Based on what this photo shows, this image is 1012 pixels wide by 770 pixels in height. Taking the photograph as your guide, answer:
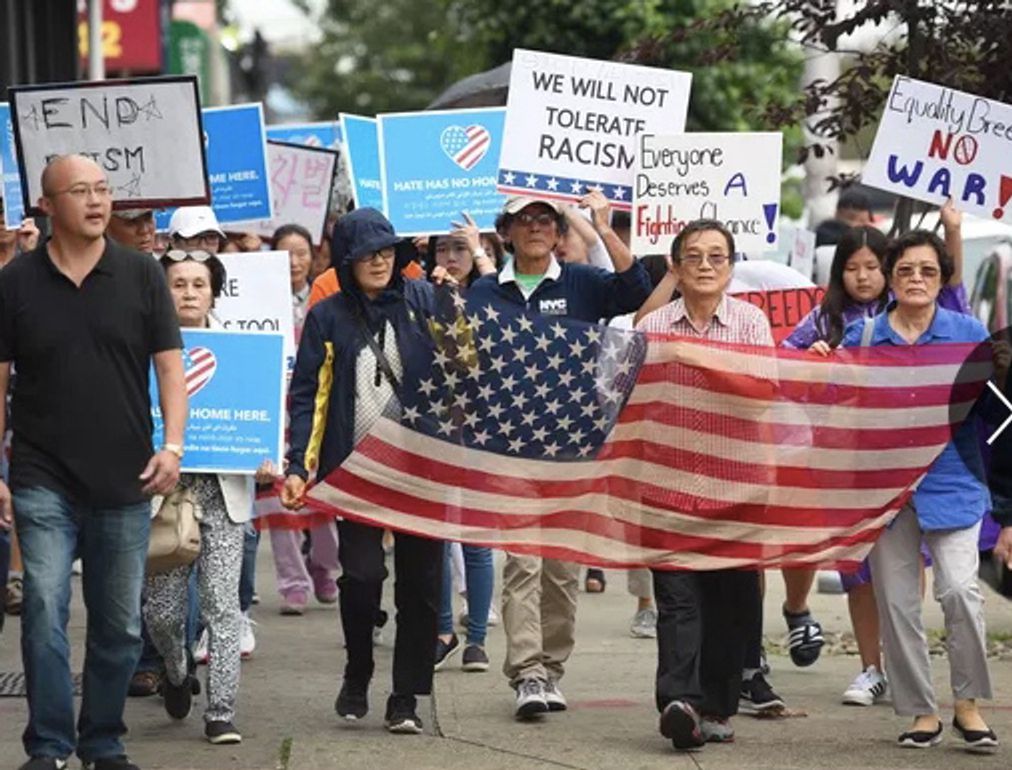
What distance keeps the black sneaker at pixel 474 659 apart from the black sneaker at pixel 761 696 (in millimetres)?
1554

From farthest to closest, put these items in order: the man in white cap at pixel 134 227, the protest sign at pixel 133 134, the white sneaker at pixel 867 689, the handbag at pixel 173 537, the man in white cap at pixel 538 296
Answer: the man in white cap at pixel 134 227 → the white sneaker at pixel 867 689 → the protest sign at pixel 133 134 → the man in white cap at pixel 538 296 → the handbag at pixel 173 537

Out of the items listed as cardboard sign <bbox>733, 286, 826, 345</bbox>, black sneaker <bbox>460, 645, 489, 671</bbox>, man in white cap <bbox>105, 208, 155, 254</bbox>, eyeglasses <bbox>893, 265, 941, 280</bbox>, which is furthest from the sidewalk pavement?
man in white cap <bbox>105, 208, 155, 254</bbox>

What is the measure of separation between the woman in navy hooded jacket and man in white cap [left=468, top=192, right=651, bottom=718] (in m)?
0.44

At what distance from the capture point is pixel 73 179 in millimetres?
7941

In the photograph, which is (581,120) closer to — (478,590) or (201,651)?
(478,590)

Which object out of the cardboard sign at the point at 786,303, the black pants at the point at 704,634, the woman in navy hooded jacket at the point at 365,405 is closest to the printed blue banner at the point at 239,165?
the cardboard sign at the point at 786,303

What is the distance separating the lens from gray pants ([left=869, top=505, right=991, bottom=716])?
867 cm

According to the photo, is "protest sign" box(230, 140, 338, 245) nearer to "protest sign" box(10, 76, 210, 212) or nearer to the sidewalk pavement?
the sidewalk pavement

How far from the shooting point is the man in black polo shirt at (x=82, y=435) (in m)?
7.86

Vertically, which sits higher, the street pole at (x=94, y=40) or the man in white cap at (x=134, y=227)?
the street pole at (x=94, y=40)

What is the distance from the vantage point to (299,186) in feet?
45.9

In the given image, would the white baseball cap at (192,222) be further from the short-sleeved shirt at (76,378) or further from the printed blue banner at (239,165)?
the short-sleeved shirt at (76,378)

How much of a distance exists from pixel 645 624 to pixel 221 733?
3460 millimetres

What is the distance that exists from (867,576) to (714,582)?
3.19 ft
